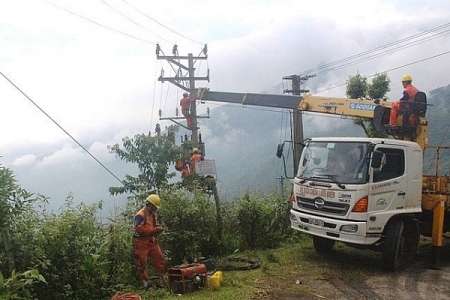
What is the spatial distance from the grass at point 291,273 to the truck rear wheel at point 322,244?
0.16m

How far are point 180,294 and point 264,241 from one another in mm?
3996

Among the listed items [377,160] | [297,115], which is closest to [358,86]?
[297,115]

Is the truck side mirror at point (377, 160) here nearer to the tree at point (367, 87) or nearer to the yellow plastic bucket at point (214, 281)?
the yellow plastic bucket at point (214, 281)

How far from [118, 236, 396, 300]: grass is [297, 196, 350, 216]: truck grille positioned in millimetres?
1179

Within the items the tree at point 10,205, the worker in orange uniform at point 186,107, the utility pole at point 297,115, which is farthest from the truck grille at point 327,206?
the worker in orange uniform at point 186,107

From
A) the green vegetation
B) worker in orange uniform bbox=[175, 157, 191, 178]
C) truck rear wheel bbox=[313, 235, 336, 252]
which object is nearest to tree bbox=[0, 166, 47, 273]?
the green vegetation

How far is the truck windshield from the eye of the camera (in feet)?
26.1

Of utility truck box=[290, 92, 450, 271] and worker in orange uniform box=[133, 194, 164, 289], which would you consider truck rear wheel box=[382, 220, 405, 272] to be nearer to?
utility truck box=[290, 92, 450, 271]

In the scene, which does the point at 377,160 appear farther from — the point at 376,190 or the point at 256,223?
the point at 256,223

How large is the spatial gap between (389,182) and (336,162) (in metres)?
1.03

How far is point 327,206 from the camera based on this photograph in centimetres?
812

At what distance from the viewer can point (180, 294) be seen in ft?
22.0

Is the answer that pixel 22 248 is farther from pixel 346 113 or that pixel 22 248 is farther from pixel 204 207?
pixel 346 113

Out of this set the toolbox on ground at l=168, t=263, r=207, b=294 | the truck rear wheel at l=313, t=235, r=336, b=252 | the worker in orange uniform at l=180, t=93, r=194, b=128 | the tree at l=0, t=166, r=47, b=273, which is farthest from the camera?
the worker in orange uniform at l=180, t=93, r=194, b=128
